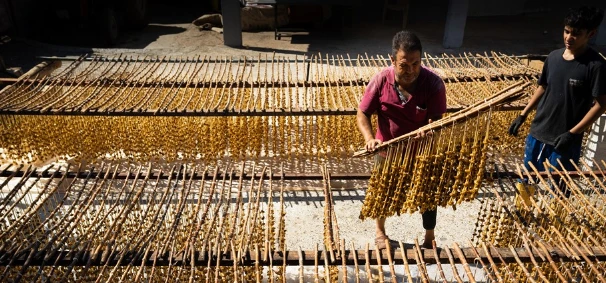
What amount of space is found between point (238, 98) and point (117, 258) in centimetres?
288

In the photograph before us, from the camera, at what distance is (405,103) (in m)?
3.23

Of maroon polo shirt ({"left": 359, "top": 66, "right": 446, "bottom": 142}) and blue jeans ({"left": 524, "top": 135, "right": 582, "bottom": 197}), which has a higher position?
maroon polo shirt ({"left": 359, "top": 66, "right": 446, "bottom": 142})

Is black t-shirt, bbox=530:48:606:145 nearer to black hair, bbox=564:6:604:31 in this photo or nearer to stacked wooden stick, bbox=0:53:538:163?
black hair, bbox=564:6:604:31

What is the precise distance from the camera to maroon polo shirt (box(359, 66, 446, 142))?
3.21m

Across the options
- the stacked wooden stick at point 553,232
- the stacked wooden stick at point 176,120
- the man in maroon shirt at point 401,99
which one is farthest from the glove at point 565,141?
the stacked wooden stick at point 176,120

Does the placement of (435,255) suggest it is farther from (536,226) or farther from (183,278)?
(183,278)

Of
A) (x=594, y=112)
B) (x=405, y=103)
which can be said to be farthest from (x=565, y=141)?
(x=405, y=103)

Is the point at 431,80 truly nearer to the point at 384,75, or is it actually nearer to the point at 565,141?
the point at 384,75

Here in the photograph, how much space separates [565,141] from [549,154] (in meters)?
0.30

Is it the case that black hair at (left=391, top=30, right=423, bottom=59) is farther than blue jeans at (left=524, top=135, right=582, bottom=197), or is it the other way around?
blue jeans at (left=524, top=135, right=582, bottom=197)

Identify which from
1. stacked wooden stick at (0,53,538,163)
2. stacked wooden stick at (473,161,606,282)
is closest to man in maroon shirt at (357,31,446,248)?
stacked wooden stick at (473,161,606,282)

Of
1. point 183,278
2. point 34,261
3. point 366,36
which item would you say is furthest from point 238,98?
point 366,36

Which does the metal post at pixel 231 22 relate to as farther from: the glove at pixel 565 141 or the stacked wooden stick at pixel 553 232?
the stacked wooden stick at pixel 553 232

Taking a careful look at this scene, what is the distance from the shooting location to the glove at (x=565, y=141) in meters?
3.54
